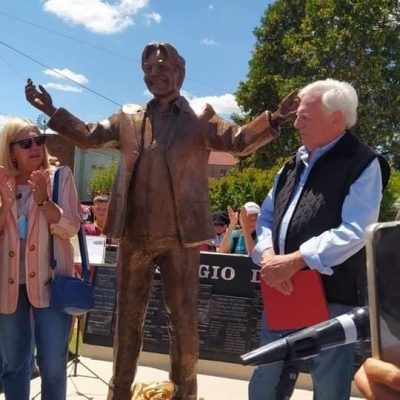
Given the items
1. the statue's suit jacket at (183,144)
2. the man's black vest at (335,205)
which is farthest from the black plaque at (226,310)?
the man's black vest at (335,205)

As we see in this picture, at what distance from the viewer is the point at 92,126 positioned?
131 inches

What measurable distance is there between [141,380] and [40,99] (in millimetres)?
2870

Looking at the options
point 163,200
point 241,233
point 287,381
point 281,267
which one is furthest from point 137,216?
point 241,233

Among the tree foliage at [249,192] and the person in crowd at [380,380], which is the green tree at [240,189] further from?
the person in crowd at [380,380]

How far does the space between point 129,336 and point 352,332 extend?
2.19m

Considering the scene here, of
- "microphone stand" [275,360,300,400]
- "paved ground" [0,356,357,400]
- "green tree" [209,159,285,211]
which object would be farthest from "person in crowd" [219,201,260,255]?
"green tree" [209,159,285,211]

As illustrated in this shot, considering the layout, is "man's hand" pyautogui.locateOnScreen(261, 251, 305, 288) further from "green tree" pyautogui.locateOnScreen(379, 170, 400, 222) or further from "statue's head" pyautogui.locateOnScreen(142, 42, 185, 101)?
"green tree" pyautogui.locateOnScreen(379, 170, 400, 222)

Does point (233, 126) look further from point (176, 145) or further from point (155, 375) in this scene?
point (155, 375)

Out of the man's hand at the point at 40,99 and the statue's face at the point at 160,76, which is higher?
the statue's face at the point at 160,76

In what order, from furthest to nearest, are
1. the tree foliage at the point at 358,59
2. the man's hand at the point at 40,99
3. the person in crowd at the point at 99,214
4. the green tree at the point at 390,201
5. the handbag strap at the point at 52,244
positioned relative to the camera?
the tree foliage at the point at 358,59 < the green tree at the point at 390,201 < the person in crowd at the point at 99,214 < the man's hand at the point at 40,99 < the handbag strap at the point at 52,244

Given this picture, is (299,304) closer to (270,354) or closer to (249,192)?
(270,354)

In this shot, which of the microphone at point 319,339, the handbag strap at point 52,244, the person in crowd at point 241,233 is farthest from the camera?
the person in crowd at point 241,233

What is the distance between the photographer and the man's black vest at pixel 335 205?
258cm

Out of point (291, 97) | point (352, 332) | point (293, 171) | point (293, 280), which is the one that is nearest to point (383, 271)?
point (352, 332)
